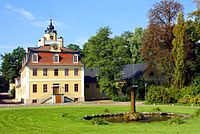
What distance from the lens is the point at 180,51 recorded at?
47188 millimetres

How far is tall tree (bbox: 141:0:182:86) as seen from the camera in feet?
166

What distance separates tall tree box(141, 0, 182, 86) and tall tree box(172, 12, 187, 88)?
97.9 inches

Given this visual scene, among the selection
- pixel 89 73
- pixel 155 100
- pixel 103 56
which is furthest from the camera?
pixel 89 73

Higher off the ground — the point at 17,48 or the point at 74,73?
the point at 17,48

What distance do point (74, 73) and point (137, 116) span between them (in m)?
34.8

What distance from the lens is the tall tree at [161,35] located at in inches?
1992

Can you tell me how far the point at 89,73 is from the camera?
71062 millimetres

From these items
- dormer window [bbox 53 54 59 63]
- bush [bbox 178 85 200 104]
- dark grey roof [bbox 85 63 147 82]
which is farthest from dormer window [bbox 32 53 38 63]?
bush [bbox 178 85 200 104]

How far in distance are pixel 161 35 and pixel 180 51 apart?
4861 millimetres

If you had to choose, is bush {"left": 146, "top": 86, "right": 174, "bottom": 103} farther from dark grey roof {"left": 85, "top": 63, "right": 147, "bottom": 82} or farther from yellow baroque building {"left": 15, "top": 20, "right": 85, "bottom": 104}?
yellow baroque building {"left": 15, "top": 20, "right": 85, "bottom": 104}

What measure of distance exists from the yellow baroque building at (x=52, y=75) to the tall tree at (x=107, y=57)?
3.92 meters

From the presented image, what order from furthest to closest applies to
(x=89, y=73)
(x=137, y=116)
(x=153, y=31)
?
(x=89, y=73) → (x=153, y=31) → (x=137, y=116)

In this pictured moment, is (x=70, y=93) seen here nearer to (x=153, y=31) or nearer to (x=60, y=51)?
(x=60, y=51)

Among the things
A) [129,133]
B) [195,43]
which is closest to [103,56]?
[195,43]
